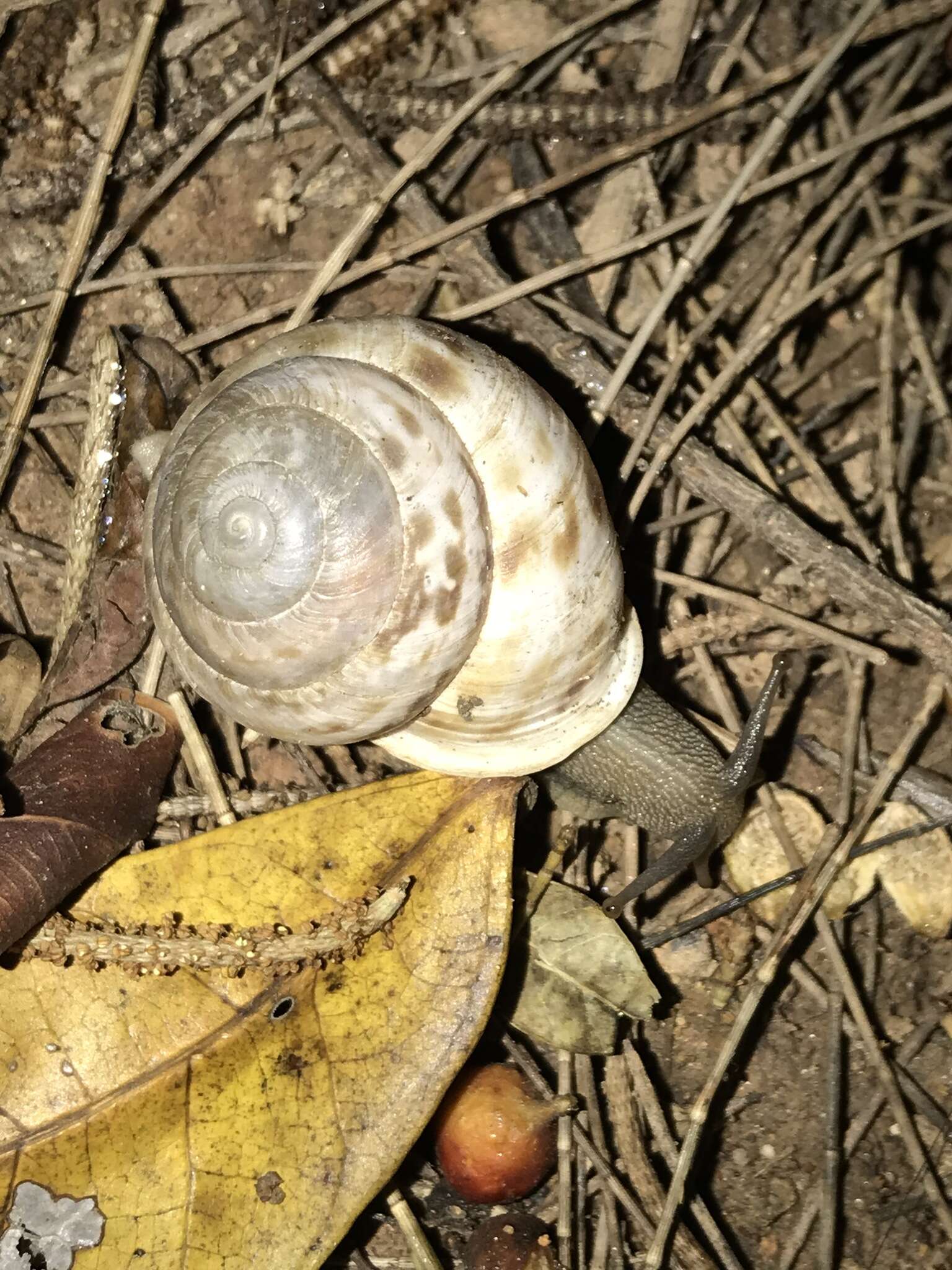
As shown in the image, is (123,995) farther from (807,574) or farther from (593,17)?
(593,17)

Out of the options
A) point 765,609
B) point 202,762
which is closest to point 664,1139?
point 765,609

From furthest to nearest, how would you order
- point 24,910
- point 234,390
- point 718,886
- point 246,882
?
point 718,886 < point 246,882 < point 24,910 < point 234,390

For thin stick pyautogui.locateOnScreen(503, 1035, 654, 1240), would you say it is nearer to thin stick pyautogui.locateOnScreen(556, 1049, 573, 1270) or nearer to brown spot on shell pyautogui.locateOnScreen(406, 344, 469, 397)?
thin stick pyautogui.locateOnScreen(556, 1049, 573, 1270)

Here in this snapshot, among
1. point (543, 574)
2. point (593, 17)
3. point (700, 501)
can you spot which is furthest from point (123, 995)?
point (593, 17)

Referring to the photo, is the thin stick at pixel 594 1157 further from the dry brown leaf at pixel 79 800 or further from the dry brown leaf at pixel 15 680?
the dry brown leaf at pixel 15 680

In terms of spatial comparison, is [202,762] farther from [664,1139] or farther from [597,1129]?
[664,1139]

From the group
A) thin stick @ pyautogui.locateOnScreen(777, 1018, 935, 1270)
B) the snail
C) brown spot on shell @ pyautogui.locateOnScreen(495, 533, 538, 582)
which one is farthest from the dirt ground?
brown spot on shell @ pyautogui.locateOnScreen(495, 533, 538, 582)

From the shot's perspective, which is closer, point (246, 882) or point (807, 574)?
point (246, 882)
